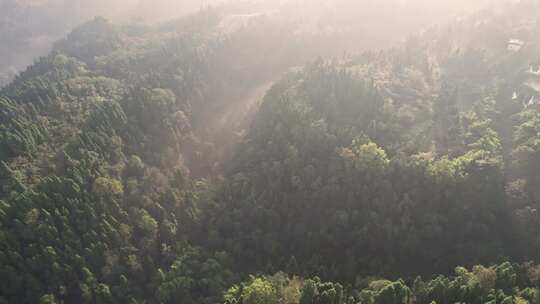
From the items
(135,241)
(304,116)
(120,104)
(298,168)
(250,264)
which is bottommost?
(250,264)

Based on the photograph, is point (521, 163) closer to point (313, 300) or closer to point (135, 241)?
point (313, 300)

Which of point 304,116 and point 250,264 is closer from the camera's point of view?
point 250,264

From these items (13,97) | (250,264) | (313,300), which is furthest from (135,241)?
(13,97)

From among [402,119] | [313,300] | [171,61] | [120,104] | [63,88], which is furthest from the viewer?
[171,61]

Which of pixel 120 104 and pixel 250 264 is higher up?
pixel 120 104

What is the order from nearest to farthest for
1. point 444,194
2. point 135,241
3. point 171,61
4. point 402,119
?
point 444,194 < point 135,241 < point 402,119 < point 171,61

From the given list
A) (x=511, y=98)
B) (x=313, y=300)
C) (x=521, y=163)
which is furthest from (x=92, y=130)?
(x=511, y=98)
